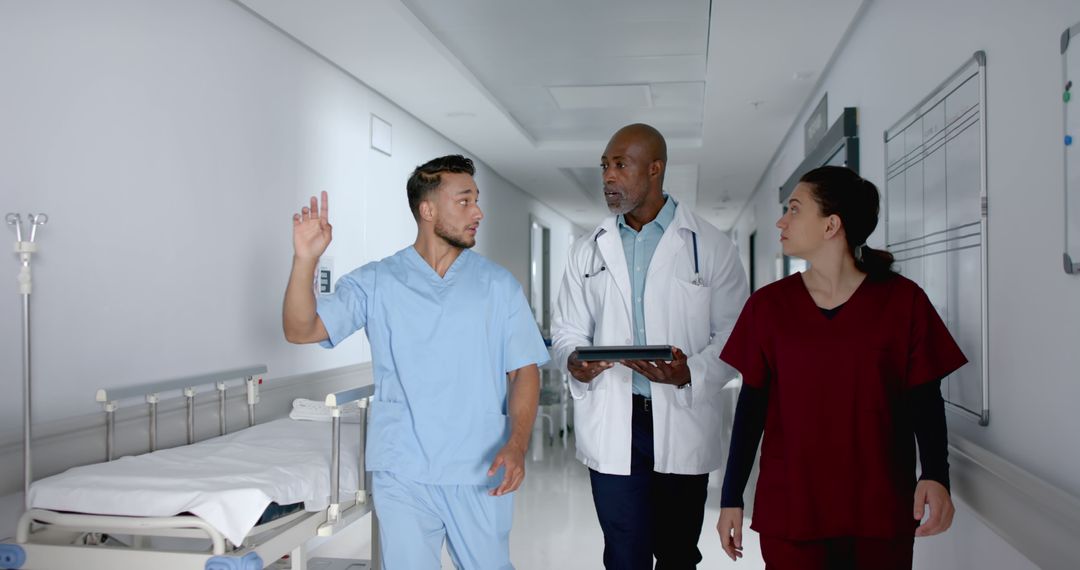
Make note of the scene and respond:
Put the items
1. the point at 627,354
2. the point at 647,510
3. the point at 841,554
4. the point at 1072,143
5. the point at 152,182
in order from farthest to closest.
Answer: the point at 152,182 → the point at 647,510 → the point at 627,354 → the point at 841,554 → the point at 1072,143

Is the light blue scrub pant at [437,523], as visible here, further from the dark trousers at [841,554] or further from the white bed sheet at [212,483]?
the dark trousers at [841,554]

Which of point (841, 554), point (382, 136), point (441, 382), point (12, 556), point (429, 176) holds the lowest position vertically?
point (12, 556)

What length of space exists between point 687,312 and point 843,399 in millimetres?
803

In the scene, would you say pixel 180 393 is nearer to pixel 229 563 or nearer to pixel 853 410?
pixel 229 563

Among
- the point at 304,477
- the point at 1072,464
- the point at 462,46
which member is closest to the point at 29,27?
the point at 304,477

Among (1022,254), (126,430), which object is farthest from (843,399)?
(126,430)

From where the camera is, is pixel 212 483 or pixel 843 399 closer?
pixel 843 399

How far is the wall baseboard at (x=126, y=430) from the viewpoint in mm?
2354

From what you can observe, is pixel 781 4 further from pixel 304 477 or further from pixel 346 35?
pixel 304 477

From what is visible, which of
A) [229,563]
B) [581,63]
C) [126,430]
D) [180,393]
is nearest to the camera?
[229,563]

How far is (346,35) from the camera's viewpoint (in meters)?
3.99

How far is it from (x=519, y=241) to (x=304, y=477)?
7.61m

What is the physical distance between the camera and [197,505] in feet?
6.32

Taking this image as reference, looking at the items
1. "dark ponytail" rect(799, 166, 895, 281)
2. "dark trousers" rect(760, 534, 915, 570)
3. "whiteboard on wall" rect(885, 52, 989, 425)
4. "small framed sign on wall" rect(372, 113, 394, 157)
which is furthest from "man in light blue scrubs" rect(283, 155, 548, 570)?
"small framed sign on wall" rect(372, 113, 394, 157)
